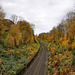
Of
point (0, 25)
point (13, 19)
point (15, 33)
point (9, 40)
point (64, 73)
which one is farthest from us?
point (13, 19)

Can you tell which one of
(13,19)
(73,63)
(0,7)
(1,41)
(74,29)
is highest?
(13,19)

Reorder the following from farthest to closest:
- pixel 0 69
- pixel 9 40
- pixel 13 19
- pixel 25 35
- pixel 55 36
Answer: pixel 55 36
pixel 13 19
pixel 25 35
pixel 9 40
pixel 0 69

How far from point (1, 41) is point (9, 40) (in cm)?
266

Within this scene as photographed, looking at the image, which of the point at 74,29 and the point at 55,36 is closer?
the point at 74,29

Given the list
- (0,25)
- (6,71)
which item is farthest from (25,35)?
(6,71)

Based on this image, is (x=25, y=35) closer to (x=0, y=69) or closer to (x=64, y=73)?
(x=0, y=69)

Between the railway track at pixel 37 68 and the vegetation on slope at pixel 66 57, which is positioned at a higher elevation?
the vegetation on slope at pixel 66 57

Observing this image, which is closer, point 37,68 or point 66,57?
point 66,57

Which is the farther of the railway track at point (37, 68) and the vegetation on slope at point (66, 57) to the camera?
the railway track at point (37, 68)

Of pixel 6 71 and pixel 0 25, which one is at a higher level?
pixel 0 25

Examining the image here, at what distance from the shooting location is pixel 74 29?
39.6 feet

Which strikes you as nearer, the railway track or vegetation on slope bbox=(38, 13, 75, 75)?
vegetation on slope bbox=(38, 13, 75, 75)

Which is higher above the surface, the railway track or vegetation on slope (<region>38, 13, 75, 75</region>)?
vegetation on slope (<region>38, 13, 75, 75</region>)

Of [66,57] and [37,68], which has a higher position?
[66,57]
